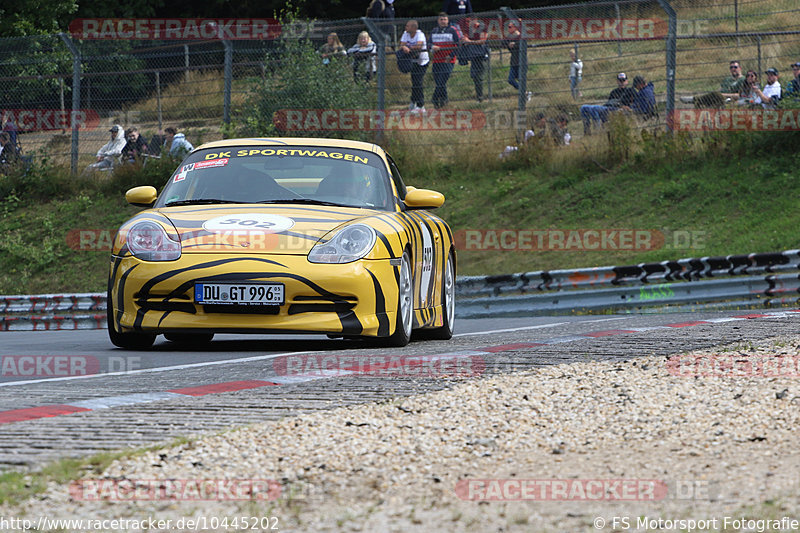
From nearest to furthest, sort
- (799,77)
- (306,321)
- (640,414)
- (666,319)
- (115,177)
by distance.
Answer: (640,414), (306,321), (666,319), (799,77), (115,177)

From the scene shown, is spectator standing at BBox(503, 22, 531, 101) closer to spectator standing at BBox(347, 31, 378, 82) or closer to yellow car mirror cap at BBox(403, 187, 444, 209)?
spectator standing at BBox(347, 31, 378, 82)

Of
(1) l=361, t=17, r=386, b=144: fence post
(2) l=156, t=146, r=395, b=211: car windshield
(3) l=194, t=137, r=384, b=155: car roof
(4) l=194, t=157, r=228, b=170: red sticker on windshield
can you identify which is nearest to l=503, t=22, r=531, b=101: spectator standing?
(1) l=361, t=17, r=386, b=144: fence post

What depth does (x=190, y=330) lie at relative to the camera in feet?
25.2

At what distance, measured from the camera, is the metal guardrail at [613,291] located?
1431 centimetres

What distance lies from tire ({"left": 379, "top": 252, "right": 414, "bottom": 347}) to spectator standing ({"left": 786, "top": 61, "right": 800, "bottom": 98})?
39.1 feet

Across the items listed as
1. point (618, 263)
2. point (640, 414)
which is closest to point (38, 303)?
point (618, 263)

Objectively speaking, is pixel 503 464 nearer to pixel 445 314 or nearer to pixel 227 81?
pixel 445 314

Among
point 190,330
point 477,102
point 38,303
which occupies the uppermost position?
Result: point 477,102

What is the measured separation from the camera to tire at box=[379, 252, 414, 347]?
801 cm

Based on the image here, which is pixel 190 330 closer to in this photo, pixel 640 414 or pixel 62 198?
pixel 640 414

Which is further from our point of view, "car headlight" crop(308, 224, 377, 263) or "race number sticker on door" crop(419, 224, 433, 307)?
"race number sticker on door" crop(419, 224, 433, 307)

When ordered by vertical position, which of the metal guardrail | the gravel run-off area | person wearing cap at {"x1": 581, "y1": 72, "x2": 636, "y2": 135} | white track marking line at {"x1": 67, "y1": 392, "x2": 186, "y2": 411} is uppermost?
person wearing cap at {"x1": 581, "y1": 72, "x2": 636, "y2": 135}

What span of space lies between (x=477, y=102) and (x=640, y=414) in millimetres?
15836

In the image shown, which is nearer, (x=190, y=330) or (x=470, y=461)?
(x=470, y=461)
